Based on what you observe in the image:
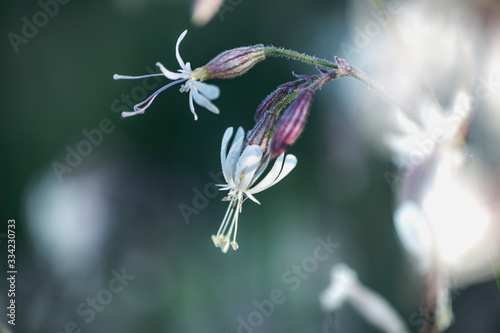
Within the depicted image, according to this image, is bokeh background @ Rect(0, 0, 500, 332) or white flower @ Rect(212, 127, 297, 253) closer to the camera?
white flower @ Rect(212, 127, 297, 253)

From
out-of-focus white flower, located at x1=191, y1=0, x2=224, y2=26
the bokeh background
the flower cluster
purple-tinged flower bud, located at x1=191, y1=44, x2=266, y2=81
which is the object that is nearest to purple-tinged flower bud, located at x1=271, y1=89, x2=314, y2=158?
the flower cluster

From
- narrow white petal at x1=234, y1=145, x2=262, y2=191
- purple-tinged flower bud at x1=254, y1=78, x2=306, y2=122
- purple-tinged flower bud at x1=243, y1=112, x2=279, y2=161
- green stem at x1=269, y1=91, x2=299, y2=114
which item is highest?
purple-tinged flower bud at x1=254, y1=78, x2=306, y2=122

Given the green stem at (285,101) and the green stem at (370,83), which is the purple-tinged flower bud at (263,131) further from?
the green stem at (370,83)

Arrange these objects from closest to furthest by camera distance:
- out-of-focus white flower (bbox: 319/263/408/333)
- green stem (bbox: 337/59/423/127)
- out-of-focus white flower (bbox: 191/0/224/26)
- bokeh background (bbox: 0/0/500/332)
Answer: green stem (bbox: 337/59/423/127)
out-of-focus white flower (bbox: 191/0/224/26)
out-of-focus white flower (bbox: 319/263/408/333)
bokeh background (bbox: 0/0/500/332)

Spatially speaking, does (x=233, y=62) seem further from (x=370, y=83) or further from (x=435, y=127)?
(x=435, y=127)

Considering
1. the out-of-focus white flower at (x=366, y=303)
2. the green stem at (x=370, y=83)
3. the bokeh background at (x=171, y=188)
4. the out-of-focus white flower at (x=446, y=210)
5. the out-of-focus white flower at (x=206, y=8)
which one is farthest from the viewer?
the bokeh background at (x=171, y=188)

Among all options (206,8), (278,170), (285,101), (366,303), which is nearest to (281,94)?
(285,101)

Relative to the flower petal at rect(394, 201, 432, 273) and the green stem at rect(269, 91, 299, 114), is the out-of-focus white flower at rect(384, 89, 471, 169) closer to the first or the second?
the flower petal at rect(394, 201, 432, 273)

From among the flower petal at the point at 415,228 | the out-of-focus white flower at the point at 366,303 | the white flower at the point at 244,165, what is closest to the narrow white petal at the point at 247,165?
the white flower at the point at 244,165
